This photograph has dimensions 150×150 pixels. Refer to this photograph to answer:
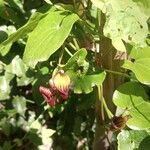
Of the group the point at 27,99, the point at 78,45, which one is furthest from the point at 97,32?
the point at 27,99

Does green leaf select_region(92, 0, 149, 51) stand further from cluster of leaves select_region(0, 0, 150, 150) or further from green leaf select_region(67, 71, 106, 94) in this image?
green leaf select_region(67, 71, 106, 94)

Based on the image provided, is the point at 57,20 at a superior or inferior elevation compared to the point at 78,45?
superior

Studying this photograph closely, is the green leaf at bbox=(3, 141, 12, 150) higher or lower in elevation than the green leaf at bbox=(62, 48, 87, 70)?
lower

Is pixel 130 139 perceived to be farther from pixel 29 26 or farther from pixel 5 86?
pixel 5 86

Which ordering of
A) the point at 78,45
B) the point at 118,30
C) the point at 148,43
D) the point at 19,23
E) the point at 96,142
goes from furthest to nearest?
1. the point at 19,23
2. the point at 96,142
3. the point at 78,45
4. the point at 148,43
5. the point at 118,30

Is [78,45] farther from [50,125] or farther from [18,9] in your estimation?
[50,125]

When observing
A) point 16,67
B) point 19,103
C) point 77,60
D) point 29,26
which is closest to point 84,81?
point 77,60

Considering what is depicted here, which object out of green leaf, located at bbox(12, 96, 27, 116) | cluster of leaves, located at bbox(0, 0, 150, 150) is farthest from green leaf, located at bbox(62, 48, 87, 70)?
green leaf, located at bbox(12, 96, 27, 116)

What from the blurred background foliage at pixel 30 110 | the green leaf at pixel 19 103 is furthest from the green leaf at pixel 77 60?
the green leaf at pixel 19 103
